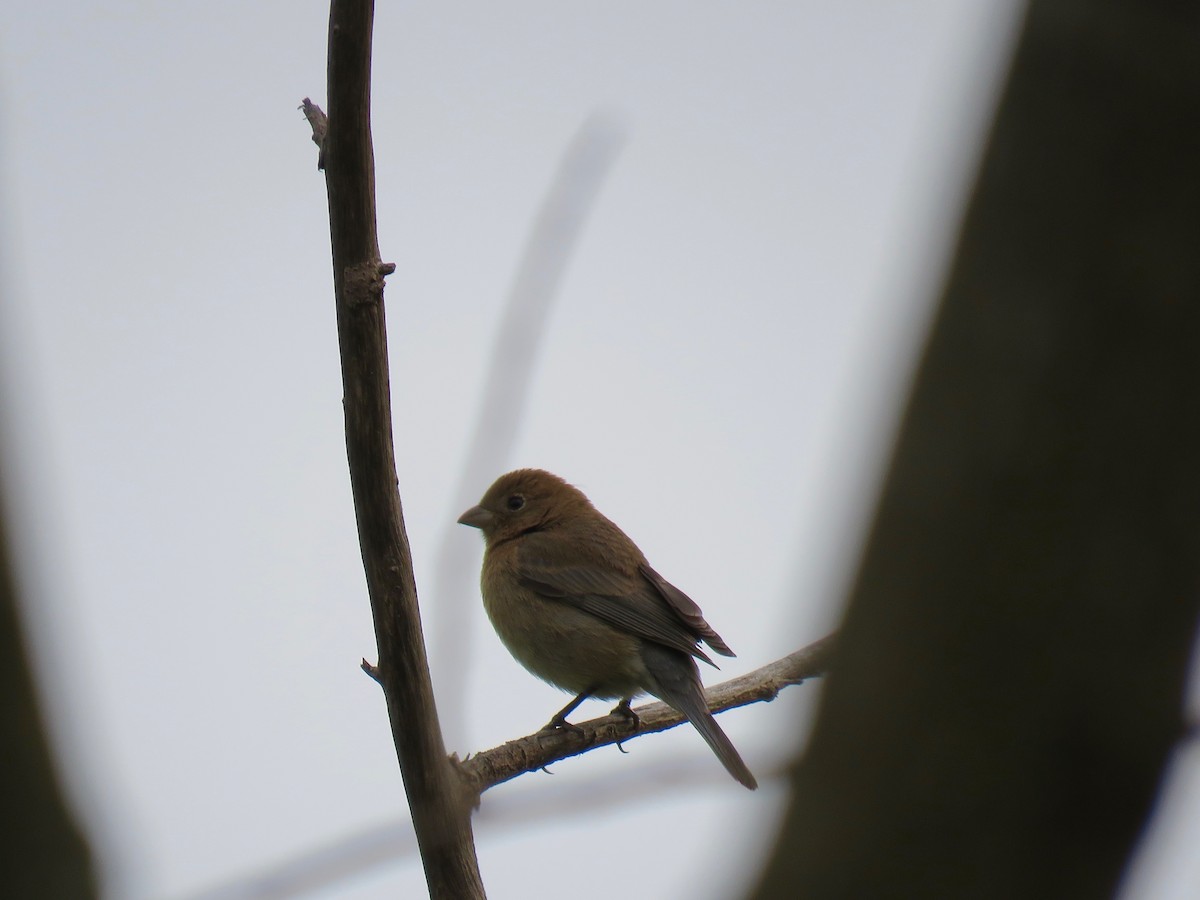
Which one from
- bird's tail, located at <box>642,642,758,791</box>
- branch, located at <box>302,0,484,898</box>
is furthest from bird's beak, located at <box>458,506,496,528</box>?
branch, located at <box>302,0,484,898</box>

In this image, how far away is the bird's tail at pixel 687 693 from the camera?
5.50 m

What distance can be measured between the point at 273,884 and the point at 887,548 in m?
1.27

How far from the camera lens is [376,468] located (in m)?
3.21

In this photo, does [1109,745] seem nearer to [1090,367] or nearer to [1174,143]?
[1090,367]

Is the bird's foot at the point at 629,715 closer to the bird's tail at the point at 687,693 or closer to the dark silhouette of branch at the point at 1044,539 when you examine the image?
the bird's tail at the point at 687,693

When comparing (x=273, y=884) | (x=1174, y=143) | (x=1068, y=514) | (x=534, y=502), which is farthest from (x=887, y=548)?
(x=534, y=502)

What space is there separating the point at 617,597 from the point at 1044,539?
5.41 m

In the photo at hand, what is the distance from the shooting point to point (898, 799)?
1.32m

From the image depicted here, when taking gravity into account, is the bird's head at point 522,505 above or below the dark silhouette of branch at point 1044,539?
below

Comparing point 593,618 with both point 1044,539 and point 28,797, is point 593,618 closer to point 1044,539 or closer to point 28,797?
point 28,797

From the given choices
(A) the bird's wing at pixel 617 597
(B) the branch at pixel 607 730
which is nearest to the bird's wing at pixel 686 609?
(A) the bird's wing at pixel 617 597

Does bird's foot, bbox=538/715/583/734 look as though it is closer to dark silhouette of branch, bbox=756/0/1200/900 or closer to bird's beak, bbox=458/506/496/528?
bird's beak, bbox=458/506/496/528

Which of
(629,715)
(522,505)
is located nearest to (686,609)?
(629,715)

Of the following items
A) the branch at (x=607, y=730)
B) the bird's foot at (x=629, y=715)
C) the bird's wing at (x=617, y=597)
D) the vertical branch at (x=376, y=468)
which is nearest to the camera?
the vertical branch at (x=376, y=468)
